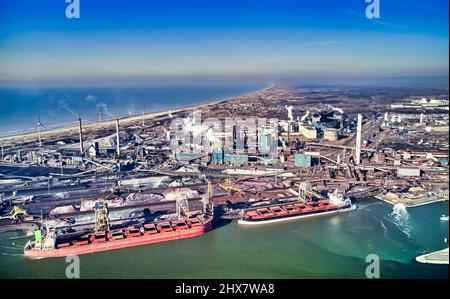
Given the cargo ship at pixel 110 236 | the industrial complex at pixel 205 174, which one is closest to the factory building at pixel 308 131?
the industrial complex at pixel 205 174

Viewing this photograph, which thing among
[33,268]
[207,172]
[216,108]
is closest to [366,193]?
[207,172]

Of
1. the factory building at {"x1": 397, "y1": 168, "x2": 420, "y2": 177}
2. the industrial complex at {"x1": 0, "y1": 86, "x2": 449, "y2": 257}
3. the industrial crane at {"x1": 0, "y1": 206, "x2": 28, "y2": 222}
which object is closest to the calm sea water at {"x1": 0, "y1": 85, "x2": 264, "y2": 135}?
the industrial complex at {"x1": 0, "y1": 86, "x2": 449, "y2": 257}

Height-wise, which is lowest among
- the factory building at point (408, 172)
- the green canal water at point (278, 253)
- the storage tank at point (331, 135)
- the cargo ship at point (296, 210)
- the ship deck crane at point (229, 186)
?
the green canal water at point (278, 253)

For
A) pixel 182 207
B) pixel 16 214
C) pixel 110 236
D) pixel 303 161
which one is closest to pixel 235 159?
pixel 303 161

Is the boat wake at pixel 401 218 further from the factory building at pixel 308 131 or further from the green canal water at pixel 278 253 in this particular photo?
the factory building at pixel 308 131

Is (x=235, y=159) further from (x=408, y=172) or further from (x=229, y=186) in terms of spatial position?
(x=408, y=172)

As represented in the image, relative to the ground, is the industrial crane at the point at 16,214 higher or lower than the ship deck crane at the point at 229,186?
lower
